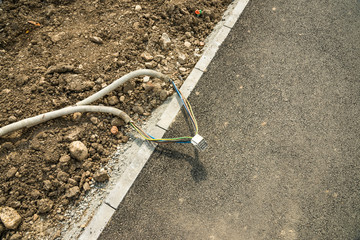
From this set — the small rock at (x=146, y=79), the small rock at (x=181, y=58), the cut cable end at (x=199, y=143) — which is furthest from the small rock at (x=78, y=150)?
the small rock at (x=181, y=58)

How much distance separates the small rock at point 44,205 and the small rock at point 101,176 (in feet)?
2.01

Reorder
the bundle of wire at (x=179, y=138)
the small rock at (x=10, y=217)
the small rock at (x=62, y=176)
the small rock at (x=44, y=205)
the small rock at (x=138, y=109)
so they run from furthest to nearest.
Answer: the small rock at (x=138, y=109), the bundle of wire at (x=179, y=138), the small rock at (x=62, y=176), the small rock at (x=44, y=205), the small rock at (x=10, y=217)

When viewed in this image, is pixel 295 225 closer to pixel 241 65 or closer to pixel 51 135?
pixel 241 65

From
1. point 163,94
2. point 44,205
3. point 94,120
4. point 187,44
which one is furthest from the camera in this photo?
point 187,44

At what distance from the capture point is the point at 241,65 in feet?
12.3

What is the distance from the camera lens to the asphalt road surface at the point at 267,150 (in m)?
3.03

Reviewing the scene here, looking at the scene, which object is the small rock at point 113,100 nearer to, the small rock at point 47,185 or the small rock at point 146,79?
the small rock at point 146,79

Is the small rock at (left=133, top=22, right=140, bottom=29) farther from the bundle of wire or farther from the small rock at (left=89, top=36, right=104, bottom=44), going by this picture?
the bundle of wire

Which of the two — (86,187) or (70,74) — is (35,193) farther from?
(70,74)

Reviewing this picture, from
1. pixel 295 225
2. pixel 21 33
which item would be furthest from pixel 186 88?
pixel 21 33

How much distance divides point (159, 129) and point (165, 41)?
1.48 m

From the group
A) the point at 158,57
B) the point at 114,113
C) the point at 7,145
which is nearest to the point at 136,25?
the point at 158,57

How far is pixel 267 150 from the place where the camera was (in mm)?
3312

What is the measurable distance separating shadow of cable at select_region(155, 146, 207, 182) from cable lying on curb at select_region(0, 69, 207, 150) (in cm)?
17
